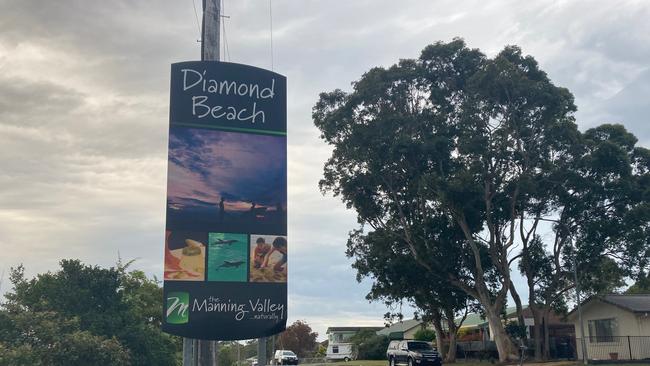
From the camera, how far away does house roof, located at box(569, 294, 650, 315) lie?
40656mm

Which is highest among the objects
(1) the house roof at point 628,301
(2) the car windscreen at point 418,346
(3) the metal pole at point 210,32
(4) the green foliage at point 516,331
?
(3) the metal pole at point 210,32

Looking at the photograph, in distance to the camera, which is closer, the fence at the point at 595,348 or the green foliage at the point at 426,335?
the fence at the point at 595,348

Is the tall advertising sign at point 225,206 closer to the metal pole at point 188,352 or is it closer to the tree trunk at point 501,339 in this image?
the metal pole at point 188,352

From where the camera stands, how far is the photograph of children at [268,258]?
14.5m

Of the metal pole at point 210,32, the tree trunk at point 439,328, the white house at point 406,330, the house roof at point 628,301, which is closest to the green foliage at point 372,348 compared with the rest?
the white house at point 406,330

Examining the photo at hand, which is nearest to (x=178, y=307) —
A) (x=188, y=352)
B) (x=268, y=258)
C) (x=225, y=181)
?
(x=188, y=352)

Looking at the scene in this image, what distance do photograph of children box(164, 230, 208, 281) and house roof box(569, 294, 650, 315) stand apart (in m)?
34.1

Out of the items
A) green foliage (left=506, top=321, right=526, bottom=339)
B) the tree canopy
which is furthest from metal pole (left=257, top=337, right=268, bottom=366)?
green foliage (left=506, top=321, right=526, bottom=339)

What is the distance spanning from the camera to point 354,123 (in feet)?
140

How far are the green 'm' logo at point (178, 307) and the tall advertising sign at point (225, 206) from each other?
0.02 metres

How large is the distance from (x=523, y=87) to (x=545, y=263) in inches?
462

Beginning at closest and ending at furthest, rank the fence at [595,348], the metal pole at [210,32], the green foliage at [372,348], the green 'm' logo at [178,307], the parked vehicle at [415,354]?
the green 'm' logo at [178,307] → the metal pole at [210,32] → the fence at [595,348] → the parked vehicle at [415,354] → the green foliage at [372,348]

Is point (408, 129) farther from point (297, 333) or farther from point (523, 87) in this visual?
point (297, 333)

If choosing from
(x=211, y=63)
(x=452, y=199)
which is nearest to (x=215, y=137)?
(x=211, y=63)
